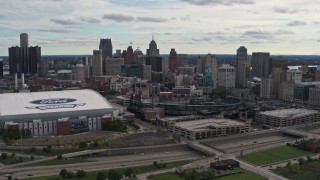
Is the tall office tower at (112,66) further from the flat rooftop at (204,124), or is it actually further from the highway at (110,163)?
the highway at (110,163)

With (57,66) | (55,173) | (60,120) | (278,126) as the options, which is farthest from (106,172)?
(57,66)

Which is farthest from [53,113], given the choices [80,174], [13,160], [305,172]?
[305,172]

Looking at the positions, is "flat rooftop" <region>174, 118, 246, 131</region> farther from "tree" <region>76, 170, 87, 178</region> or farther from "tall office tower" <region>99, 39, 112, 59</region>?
"tall office tower" <region>99, 39, 112, 59</region>

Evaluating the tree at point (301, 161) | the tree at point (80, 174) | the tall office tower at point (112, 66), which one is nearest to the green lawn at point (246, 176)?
the tree at point (301, 161)

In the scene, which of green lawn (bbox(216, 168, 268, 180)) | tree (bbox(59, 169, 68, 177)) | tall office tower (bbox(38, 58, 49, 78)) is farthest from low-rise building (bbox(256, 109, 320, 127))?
tall office tower (bbox(38, 58, 49, 78))

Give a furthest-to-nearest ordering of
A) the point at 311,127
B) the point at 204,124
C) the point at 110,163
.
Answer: the point at 311,127 → the point at 204,124 → the point at 110,163

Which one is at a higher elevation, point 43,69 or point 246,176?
point 43,69

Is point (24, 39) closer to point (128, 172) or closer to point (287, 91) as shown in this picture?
point (287, 91)
